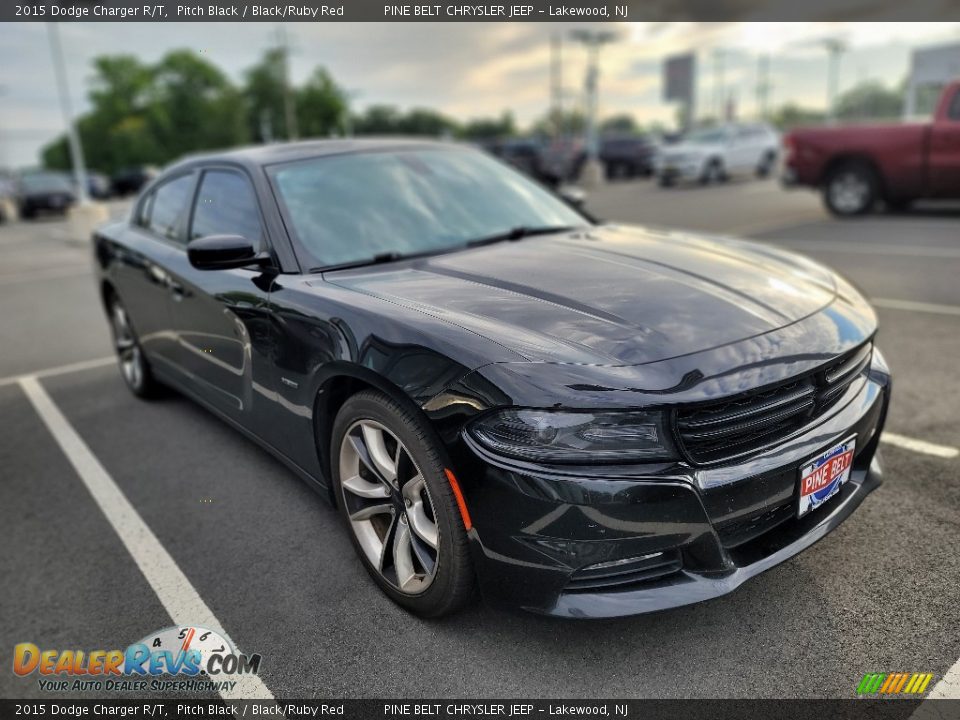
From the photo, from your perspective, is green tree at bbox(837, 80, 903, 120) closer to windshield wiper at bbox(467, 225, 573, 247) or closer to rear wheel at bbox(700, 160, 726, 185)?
rear wheel at bbox(700, 160, 726, 185)

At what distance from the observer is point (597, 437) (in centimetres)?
198

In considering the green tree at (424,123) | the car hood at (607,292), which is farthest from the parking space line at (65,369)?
the green tree at (424,123)

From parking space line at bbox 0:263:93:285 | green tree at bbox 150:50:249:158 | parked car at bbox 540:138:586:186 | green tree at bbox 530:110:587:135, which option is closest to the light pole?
parked car at bbox 540:138:586:186

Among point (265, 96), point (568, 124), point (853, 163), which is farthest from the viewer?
point (568, 124)

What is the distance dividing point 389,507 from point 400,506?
0.27ft

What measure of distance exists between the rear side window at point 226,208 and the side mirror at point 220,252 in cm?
21

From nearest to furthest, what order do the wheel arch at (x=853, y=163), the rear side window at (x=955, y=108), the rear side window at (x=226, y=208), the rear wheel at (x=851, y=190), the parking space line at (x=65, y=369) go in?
the rear side window at (x=226, y=208) → the parking space line at (x=65, y=369) → the rear side window at (x=955, y=108) → the wheel arch at (x=853, y=163) → the rear wheel at (x=851, y=190)

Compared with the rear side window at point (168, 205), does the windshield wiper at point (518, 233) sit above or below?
below

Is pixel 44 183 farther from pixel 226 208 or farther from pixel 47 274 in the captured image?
pixel 226 208

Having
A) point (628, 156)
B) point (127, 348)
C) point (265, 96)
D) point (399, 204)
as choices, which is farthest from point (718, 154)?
point (265, 96)

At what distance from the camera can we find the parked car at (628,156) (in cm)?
2853

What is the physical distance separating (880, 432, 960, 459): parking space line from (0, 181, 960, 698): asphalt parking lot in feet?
0.04

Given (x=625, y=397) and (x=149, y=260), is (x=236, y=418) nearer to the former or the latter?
(x=149, y=260)

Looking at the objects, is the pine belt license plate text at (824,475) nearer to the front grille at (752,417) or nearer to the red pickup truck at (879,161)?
the front grille at (752,417)
